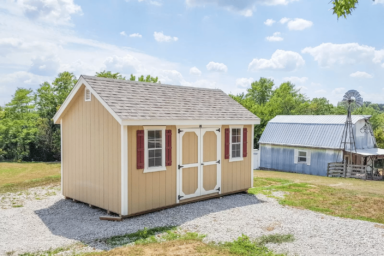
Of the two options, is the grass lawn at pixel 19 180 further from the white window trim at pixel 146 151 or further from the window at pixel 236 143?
the window at pixel 236 143

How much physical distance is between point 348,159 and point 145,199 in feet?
60.7

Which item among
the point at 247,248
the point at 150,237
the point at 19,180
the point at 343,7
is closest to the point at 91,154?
the point at 150,237

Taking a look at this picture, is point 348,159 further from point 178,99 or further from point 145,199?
point 145,199

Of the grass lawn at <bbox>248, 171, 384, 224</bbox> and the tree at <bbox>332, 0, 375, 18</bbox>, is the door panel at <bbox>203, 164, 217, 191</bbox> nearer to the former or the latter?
the grass lawn at <bbox>248, 171, 384, 224</bbox>

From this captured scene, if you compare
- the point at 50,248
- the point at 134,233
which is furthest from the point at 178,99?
the point at 50,248

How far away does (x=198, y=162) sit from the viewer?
11.0 metres

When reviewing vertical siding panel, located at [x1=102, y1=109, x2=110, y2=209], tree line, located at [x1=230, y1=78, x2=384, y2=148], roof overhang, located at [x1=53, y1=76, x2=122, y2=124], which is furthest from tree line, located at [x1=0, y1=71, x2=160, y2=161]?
vertical siding panel, located at [x1=102, y1=109, x2=110, y2=209]

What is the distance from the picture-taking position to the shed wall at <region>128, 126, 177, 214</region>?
9148 mm

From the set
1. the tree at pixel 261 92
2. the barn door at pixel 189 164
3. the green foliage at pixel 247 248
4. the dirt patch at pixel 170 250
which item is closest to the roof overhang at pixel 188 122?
the barn door at pixel 189 164

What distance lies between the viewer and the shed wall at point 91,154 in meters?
9.34

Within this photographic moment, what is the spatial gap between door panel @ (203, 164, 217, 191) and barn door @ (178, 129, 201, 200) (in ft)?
0.91

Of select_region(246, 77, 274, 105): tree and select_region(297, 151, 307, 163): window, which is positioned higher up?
select_region(246, 77, 274, 105): tree

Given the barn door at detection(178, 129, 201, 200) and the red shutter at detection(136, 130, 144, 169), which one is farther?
the barn door at detection(178, 129, 201, 200)

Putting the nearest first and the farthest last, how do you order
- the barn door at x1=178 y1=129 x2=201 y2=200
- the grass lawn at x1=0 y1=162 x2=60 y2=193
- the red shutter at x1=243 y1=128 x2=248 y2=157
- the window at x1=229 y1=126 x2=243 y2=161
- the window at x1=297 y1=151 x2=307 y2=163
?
the barn door at x1=178 y1=129 x2=201 y2=200 → the window at x1=229 y1=126 x2=243 y2=161 → the red shutter at x1=243 y1=128 x2=248 y2=157 → the grass lawn at x1=0 y1=162 x2=60 y2=193 → the window at x1=297 y1=151 x2=307 y2=163
